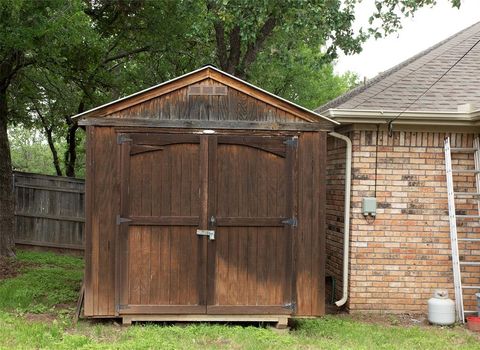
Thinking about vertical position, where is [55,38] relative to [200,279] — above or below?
above

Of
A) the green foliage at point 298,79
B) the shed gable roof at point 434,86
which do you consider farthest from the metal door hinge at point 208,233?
the green foliage at point 298,79

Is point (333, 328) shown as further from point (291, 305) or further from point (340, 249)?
point (340, 249)

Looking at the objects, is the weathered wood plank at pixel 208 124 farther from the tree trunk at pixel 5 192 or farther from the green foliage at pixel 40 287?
the tree trunk at pixel 5 192

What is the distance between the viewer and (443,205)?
7977 millimetres

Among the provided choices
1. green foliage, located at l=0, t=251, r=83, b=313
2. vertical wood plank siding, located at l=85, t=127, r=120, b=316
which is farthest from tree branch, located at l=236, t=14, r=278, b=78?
vertical wood plank siding, located at l=85, t=127, r=120, b=316

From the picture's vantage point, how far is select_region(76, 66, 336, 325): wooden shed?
6.68m

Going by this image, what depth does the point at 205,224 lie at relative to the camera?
6.76 metres

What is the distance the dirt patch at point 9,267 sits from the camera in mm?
9784

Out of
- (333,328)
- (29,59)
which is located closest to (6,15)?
(29,59)

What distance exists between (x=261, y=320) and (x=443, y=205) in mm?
3139

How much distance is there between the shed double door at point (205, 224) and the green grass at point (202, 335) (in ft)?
1.04

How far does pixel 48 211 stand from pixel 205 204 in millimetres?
7520

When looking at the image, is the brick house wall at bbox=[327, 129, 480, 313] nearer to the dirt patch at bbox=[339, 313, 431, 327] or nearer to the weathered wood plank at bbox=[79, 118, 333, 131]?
the dirt patch at bbox=[339, 313, 431, 327]

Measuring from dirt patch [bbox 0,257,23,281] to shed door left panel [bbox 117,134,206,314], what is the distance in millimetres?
3958
